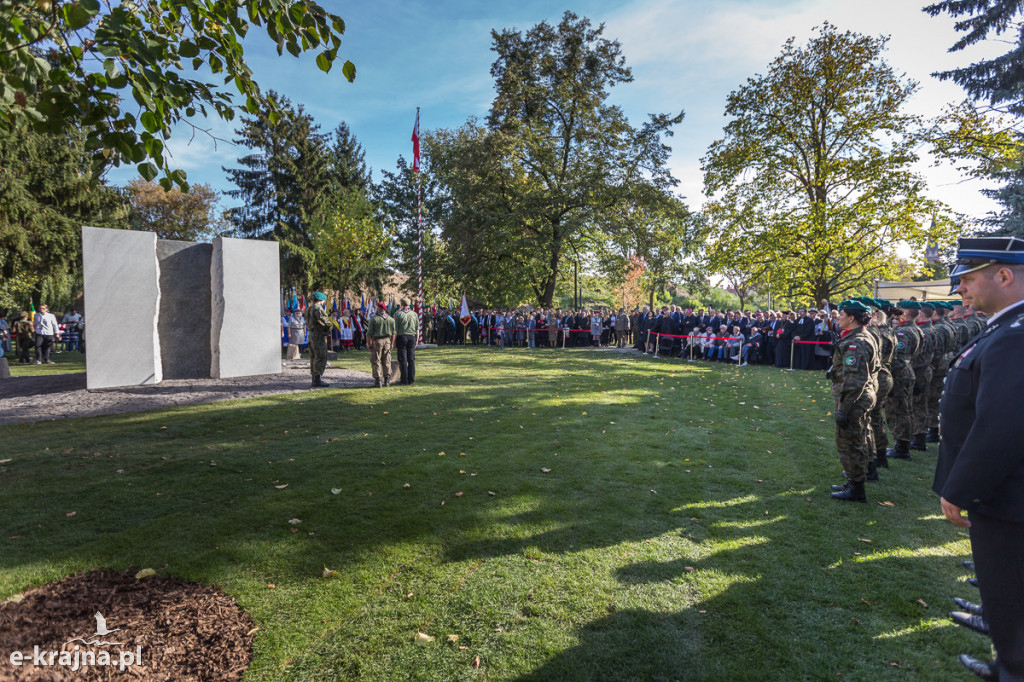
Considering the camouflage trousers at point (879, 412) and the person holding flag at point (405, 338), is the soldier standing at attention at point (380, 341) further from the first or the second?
the camouflage trousers at point (879, 412)

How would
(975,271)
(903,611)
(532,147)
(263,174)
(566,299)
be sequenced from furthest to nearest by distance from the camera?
1. (566,299)
2. (263,174)
3. (532,147)
4. (903,611)
5. (975,271)

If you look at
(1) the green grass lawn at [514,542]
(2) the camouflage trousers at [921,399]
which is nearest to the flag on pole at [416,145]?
(1) the green grass lawn at [514,542]

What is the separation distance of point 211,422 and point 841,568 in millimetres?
9340

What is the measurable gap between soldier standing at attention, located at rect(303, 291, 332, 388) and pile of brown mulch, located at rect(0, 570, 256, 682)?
8875mm

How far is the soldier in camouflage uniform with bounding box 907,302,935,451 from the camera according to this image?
7.89 meters

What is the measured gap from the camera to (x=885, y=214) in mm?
22438

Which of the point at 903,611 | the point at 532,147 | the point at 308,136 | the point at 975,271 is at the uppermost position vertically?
the point at 308,136

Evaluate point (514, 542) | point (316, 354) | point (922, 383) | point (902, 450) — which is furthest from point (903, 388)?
point (316, 354)

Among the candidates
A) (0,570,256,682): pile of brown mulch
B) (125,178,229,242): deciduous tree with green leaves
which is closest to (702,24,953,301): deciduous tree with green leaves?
(0,570,256,682): pile of brown mulch

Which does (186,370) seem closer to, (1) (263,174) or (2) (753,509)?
(2) (753,509)

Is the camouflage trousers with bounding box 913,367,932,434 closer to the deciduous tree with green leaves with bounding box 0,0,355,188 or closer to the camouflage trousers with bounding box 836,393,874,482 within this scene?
the camouflage trousers with bounding box 836,393,874,482

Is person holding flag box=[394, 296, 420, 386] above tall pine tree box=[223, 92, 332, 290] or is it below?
below

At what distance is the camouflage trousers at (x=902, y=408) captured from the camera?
24.4 feet

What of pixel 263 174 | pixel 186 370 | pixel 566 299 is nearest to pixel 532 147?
pixel 263 174
